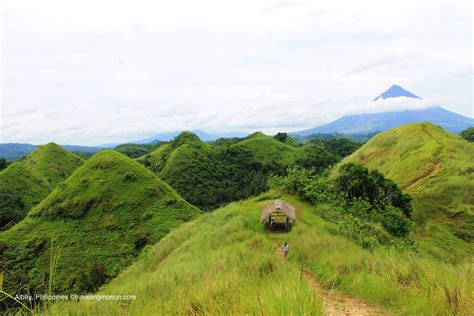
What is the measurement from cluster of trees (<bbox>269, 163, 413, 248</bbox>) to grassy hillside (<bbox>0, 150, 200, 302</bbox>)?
72.5ft

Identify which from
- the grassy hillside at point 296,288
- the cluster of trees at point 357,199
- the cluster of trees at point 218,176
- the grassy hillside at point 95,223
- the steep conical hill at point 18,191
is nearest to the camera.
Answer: the grassy hillside at point 296,288

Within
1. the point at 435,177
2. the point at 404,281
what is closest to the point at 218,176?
the point at 435,177

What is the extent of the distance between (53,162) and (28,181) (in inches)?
945

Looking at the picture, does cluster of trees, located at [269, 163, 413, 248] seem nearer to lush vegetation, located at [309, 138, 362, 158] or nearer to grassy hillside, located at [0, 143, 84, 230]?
grassy hillside, located at [0, 143, 84, 230]

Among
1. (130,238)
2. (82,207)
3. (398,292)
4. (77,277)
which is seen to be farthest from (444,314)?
(82,207)

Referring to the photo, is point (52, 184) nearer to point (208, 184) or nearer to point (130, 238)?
point (208, 184)

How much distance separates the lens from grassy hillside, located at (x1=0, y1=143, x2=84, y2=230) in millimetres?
62594

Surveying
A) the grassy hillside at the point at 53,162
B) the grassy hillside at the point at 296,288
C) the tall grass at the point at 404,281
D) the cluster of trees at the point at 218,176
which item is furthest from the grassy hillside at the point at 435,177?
the grassy hillside at the point at 53,162

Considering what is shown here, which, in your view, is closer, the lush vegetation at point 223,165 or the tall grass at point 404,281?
the tall grass at point 404,281

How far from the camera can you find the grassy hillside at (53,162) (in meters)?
88.9

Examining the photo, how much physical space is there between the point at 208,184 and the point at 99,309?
85430 mm

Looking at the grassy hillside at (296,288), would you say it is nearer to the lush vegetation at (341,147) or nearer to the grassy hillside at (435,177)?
the grassy hillside at (435,177)

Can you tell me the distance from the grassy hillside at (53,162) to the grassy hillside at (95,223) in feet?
141

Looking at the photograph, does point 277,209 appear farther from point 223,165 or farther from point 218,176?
point 223,165
